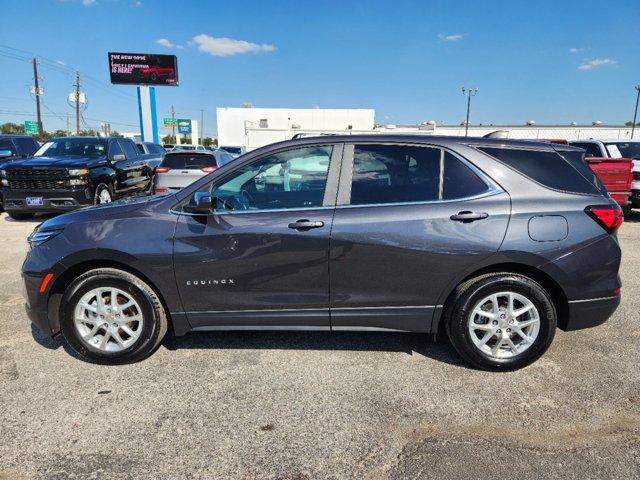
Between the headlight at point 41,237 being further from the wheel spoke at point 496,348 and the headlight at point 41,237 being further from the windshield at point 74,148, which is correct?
the windshield at point 74,148

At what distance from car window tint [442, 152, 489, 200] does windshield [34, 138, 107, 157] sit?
932cm

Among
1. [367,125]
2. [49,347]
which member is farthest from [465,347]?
[367,125]

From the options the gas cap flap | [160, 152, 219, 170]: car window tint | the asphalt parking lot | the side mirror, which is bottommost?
the asphalt parking lot

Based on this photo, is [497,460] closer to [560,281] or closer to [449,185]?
[560,281]

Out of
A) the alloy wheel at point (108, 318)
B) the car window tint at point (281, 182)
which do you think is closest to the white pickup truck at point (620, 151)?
the car window tint at point (281, 182)

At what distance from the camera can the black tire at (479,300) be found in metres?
3.14

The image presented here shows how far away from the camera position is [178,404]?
2.88 metres

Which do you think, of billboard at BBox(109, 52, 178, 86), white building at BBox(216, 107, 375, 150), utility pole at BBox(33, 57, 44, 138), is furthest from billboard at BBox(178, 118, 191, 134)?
billboard at BBox(109, 52, 178, 86)

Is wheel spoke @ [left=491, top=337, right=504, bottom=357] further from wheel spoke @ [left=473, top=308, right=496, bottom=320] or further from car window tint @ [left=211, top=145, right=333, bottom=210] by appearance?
car window tint @ [left=211, top=145, right=333, bottom=210]

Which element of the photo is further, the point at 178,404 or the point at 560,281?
the point at 560,281

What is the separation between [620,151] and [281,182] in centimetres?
1132

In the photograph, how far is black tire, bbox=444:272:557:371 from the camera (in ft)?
10.3

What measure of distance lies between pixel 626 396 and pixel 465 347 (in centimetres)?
107

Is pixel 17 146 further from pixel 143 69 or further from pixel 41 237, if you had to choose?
pixel 143 69
